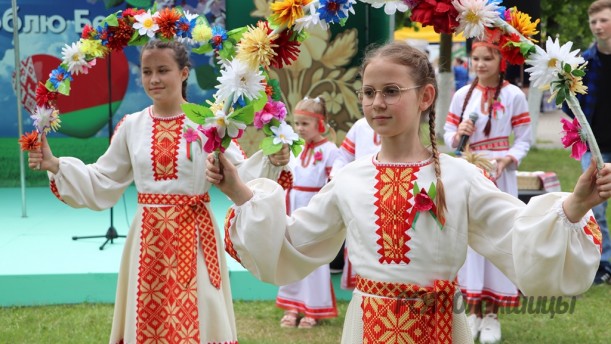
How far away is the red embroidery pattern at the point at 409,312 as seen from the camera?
3.10 meters

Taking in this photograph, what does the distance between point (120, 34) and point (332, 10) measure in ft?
6.23

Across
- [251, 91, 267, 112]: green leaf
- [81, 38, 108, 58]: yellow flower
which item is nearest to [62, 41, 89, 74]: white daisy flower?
[81, 38, 108, 58]: yellow flower

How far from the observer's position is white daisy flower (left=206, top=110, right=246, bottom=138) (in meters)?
2.92

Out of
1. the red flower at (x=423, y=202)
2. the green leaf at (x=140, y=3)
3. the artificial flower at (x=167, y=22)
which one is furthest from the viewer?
the green leaf at (x=140, y=3)

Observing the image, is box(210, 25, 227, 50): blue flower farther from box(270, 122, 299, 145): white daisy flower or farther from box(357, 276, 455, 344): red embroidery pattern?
box(357, 276, 455, 344): red embroidery pattern

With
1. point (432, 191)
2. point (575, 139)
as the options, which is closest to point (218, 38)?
point (432, 191)

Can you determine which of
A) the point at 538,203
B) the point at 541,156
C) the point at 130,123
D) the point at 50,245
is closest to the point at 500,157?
the point at 130,123

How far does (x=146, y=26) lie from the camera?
4371mm

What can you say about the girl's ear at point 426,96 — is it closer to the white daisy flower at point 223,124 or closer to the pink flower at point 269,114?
the pink flower at point 269,114

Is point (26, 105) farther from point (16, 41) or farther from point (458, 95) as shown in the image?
point (458, 95)

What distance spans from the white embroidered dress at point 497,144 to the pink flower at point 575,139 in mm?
3237

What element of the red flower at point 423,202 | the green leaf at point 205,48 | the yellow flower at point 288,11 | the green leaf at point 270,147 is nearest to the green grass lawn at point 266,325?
the green leaf at point 205,48

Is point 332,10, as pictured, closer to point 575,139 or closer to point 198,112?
point 198,112

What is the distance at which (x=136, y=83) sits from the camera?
10.3 metres
